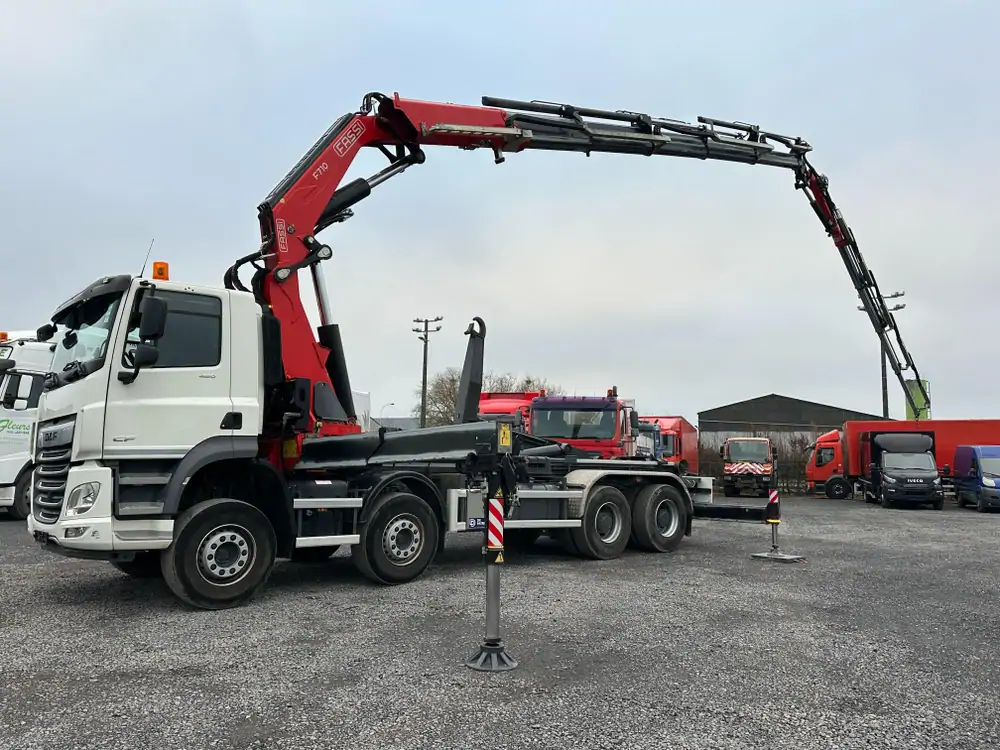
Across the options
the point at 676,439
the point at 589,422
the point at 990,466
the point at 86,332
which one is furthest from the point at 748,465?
the point at 86,332

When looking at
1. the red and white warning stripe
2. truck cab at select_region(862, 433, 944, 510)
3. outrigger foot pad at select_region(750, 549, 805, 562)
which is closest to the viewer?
the red and white warning stripe

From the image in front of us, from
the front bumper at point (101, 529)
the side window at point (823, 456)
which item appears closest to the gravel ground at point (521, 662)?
the front bumper at point (101, 529)

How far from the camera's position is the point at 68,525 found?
6.89 meters

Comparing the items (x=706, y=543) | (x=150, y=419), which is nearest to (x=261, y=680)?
(x=150, y=419)

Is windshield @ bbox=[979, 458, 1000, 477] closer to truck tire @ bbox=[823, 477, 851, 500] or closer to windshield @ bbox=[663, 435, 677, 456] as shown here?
truck tire @ bbox=[823, 477, 851, 500]

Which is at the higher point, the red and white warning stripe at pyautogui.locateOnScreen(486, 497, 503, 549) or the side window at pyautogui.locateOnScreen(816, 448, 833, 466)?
the side window at pyautogui.locateOnScreen(816, 448, 833, 466)

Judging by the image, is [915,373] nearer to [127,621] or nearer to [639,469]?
[639,469]

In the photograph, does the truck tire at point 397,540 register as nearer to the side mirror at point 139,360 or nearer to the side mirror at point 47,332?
the side mirror at point 139,360

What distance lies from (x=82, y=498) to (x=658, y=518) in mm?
7720

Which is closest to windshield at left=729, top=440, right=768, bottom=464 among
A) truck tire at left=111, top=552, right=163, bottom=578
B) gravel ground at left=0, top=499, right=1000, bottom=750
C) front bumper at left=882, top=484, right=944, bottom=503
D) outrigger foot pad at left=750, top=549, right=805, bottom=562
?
front bumper at left=882, top=484, right=944, bottom=503

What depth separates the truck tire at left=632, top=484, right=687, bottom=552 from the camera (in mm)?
11586

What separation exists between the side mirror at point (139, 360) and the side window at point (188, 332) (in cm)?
17

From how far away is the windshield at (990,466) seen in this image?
24.0 metres

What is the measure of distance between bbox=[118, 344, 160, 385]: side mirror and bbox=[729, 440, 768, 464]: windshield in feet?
84.4
